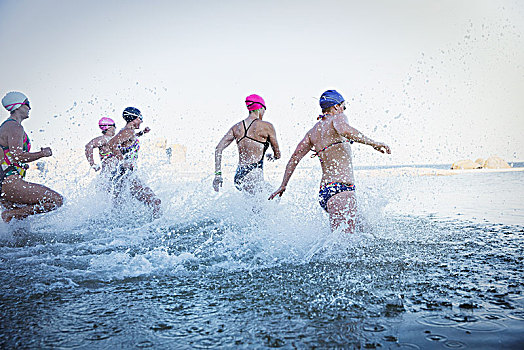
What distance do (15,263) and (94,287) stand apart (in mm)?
1476

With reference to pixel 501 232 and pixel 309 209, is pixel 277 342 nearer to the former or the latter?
pixel 309 209

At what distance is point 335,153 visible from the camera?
4.32 meters

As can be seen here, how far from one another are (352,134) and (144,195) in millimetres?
4275

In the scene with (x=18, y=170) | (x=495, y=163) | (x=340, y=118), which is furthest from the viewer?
(x=495, y=163)

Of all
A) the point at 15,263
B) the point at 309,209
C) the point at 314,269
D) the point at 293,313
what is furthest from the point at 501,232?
the point at 15,263

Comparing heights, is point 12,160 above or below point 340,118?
below

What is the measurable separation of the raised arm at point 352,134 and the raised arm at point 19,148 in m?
4.22

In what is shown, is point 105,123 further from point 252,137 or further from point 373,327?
point 373,327

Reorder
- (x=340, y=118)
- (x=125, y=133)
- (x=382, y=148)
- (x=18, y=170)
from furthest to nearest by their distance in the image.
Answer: (x=125, y=133)
(x=18, y=170)
(x=340, y=118)
(x=382, y=148)

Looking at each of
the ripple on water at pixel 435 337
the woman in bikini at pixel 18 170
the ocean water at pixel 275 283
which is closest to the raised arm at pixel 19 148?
the woman in bikini at pixel 18 170

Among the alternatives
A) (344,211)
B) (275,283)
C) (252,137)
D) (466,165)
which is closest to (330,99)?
(344,211)

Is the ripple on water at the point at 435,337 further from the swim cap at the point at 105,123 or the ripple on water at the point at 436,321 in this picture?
the swim cap at the point at 105,123

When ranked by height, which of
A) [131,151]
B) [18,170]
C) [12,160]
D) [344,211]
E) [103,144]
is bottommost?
[344,211]

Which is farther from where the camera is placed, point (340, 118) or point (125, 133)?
point (125, 133)
